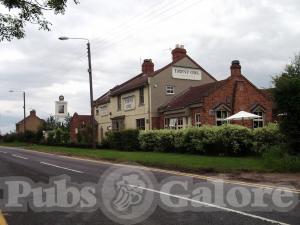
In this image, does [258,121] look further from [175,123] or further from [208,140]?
[208,140]

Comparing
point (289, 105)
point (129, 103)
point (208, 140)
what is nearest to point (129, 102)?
point (129, 103)

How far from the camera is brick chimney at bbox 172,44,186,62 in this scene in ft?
166

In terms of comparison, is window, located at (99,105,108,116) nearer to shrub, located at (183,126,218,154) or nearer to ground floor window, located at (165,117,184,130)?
ground floor window, located at (165,117,184,130)

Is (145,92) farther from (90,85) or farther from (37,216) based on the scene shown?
(37,216)

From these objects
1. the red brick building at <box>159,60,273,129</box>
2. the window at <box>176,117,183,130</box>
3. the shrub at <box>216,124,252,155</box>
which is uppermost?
the red brick building at <box>159,60,273,129</box>

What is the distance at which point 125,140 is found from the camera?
39.7 m

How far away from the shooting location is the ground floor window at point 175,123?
1730 inches

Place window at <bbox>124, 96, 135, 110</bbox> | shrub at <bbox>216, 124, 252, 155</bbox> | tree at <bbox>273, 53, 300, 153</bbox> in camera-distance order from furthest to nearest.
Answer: window at <bbox>124, 96, 135, 110</bbox> → shrub at <bbox>216, 124, 252, 155</bbox> → tree at <bbox>273, 53, 300, 153</bbox>

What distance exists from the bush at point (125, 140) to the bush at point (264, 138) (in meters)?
13.5

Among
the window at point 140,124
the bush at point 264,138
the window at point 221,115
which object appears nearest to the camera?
the bush at point 264,138

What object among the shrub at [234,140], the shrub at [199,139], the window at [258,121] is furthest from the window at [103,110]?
the shrub at [234,140]

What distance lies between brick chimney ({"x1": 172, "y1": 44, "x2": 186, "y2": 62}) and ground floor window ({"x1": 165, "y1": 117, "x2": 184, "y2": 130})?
24.4 feet

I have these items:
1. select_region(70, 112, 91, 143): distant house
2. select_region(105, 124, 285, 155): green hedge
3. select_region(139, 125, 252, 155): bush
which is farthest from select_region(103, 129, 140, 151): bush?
select_region(70, 112, 91, 143): distant house

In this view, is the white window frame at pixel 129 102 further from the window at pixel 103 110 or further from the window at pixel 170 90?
the window at pixel 103 110
